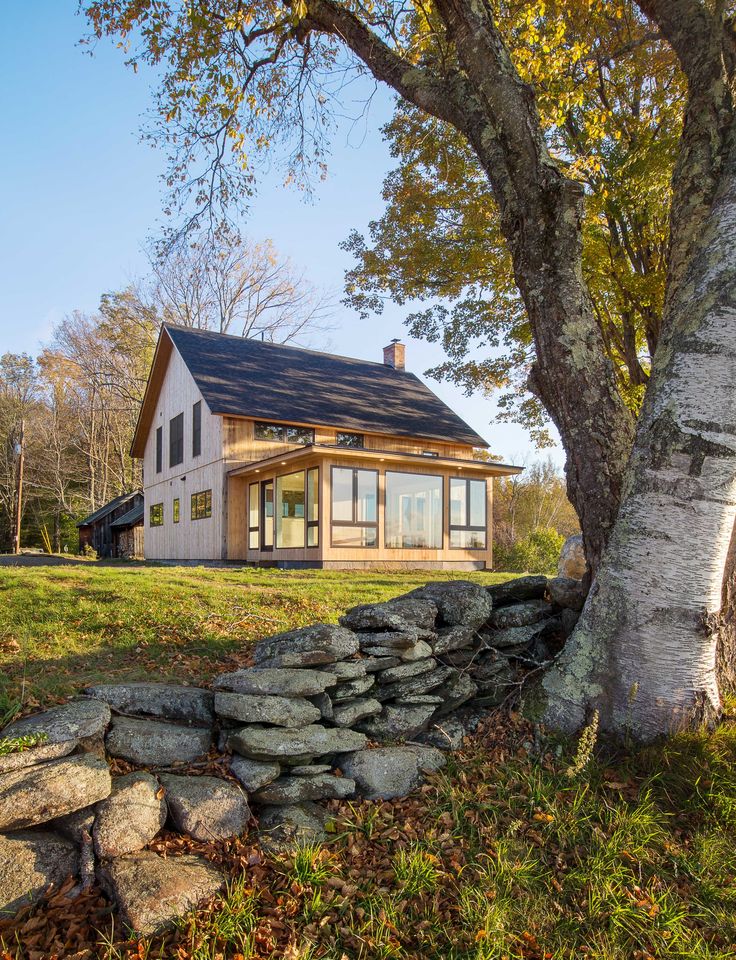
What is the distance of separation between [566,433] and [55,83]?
6625mm

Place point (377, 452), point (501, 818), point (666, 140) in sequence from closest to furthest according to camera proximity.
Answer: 1. point (501, 818)
2. point (666, 140)
3. point (377, 452)

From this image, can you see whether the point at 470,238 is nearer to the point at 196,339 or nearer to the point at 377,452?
the point at 377,452

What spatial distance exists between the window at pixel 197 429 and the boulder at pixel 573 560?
37.6ft

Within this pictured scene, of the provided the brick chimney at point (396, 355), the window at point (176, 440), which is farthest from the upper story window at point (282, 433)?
the brick chimney at point (396, 355)

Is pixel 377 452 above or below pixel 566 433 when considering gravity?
above

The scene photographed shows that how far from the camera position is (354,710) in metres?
Result: 3.75

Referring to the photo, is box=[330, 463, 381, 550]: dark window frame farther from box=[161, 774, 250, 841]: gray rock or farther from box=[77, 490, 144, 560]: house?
box=[77, 490, 144, 560]: house

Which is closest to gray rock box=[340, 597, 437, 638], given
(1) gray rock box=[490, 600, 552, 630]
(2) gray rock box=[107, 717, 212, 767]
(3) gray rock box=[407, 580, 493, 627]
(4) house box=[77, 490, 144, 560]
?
(3) gray rock box=[407, 580, 493, 627]

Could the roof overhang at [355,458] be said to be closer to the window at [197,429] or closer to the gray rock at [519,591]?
the window at [197,429]

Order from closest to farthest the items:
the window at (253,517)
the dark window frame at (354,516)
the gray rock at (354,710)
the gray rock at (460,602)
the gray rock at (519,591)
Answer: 1. the gray rock at (354,710)
2. the gray rock at (460,602)
3. the gray rock at (519,591)
4. the dark window frame at (354,516)
5. the window at (253,517)

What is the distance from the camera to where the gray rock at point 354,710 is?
3.69 metres

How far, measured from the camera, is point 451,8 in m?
5.01

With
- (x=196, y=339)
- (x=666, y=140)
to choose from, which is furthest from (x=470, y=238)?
(x=196, y=339)

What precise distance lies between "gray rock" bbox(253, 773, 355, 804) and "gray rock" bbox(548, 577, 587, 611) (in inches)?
92.8
